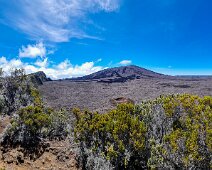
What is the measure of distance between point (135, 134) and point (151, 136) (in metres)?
0.93

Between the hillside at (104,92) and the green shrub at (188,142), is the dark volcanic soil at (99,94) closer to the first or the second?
the hillside at (104,92)

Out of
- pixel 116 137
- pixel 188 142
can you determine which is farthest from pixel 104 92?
pixel 188 142

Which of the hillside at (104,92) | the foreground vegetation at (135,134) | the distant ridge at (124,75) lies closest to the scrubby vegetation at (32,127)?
the foreground vegetation at (135,134)

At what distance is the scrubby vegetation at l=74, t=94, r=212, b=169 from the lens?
1110 centimetres

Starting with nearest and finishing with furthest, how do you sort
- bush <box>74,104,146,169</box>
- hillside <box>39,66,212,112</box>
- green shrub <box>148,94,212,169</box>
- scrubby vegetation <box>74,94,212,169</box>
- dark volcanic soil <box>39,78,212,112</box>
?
green shrub <box>148,94,212,169</box>
scrubby vegetation <box>74,94,212,169</box>
bush <box>74,104,146,169</box>
dark volcanic soil <box>39,78,212,112</box>
hillside <box>39,66,212,112</box>

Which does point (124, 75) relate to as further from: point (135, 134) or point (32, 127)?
point (135, 134)

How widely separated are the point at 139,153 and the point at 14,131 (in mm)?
5762

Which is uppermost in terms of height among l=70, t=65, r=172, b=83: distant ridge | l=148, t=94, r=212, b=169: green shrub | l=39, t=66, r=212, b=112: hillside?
l=70, t=65, r=172, b=83: distant ridge

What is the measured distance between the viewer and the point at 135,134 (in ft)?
41.2

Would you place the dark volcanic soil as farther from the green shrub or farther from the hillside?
the green shrub

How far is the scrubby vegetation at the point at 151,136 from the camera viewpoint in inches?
437

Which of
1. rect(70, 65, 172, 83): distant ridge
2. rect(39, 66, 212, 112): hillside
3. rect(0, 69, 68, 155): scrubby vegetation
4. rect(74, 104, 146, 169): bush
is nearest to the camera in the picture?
rect(74, 104, 146, 169): bush

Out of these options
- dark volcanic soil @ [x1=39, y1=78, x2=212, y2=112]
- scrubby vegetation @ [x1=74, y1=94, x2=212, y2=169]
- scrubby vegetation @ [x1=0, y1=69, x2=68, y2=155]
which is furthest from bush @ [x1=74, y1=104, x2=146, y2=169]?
dark volcanic soil @ [x1=39, y1=78, x2=212, y2=112]

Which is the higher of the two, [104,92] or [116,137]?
[104,92]
